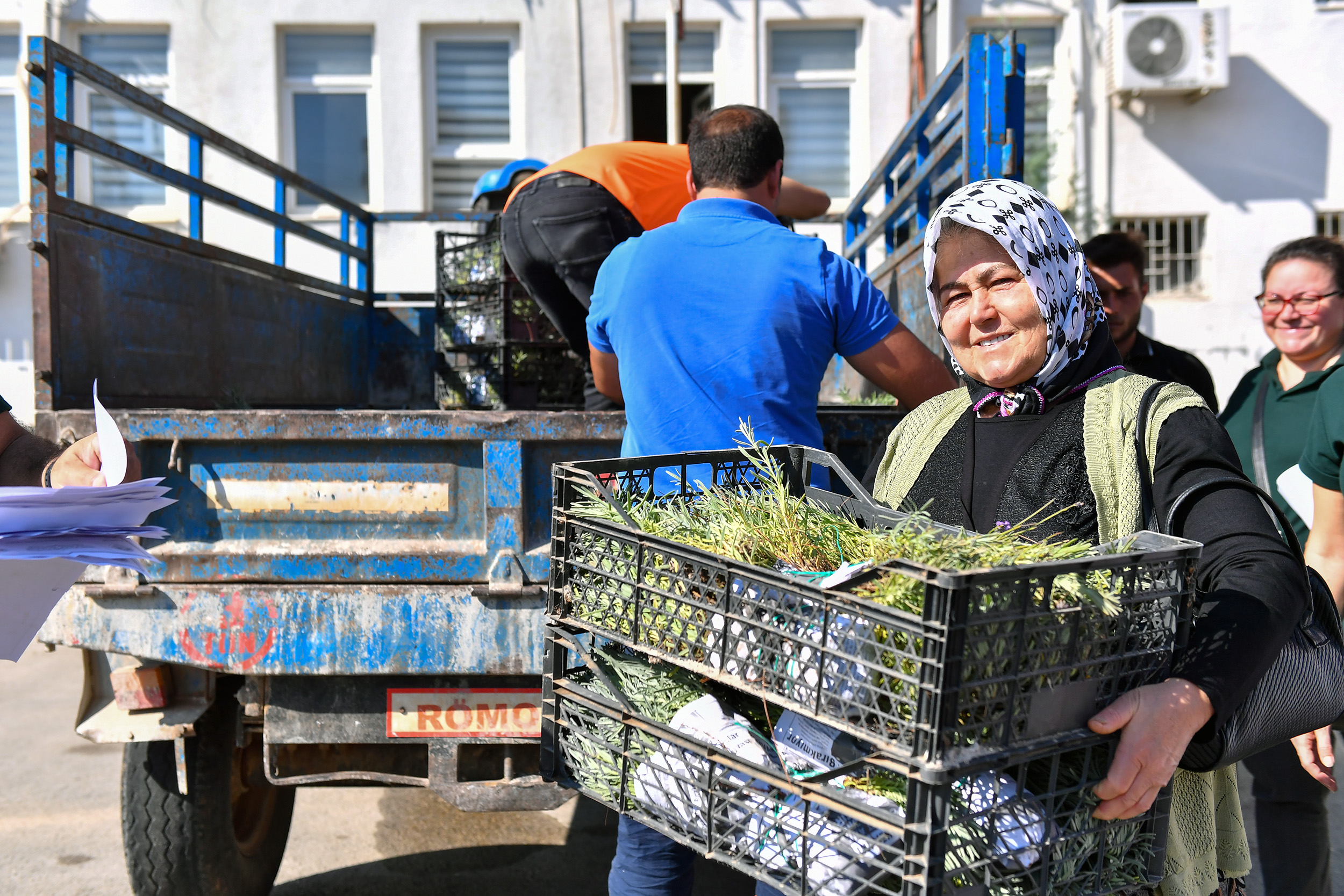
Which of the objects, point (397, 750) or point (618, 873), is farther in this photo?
point (397, 750)

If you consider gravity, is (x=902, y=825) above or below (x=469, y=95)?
below

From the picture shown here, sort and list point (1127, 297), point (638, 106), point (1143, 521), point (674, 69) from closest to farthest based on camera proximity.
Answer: point (1143, 521) → point (1127, 297) → point (674, 69) → point (638, 106)

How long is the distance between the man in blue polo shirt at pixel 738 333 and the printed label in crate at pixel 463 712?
669mm

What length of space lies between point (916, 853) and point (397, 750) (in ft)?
6.12

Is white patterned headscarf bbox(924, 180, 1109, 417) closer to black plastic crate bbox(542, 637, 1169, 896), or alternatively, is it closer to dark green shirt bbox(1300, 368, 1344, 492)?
black plastic crate bbox(542, 637, 1169, 896)

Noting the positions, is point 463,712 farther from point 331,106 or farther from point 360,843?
point 331,106

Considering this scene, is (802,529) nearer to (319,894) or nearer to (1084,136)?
(319,894)

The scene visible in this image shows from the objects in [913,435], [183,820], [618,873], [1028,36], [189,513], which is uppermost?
[1028,36]

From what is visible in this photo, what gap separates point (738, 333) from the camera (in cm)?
224

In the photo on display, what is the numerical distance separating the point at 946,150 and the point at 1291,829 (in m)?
2.19

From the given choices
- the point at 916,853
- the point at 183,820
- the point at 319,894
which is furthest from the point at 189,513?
the point at 916,853

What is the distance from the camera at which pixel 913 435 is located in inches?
74.4

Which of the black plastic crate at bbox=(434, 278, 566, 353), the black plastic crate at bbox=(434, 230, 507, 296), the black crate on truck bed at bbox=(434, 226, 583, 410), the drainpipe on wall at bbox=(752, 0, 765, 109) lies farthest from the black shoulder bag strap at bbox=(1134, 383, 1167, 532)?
the drainpipe on wall at bbox=(752, 0, 765, 109)

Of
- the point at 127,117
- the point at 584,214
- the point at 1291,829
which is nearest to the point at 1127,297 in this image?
the point at 1291,829
